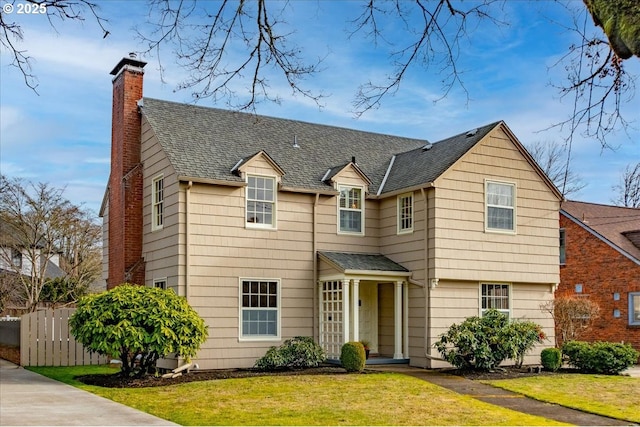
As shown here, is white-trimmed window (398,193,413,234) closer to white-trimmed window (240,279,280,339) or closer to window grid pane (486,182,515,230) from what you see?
window grid pane (486,182,515,230)

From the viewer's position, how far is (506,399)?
50.6ft

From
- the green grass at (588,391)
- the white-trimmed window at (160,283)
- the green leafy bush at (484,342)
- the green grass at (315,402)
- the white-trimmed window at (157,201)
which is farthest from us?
the white-trimmed window at (157,201)

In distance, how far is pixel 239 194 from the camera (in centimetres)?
2059

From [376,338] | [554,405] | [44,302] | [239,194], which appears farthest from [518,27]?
[44,302]

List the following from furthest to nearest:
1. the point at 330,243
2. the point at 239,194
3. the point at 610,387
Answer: the point at 330,243
the point at 239,194
the point at 610,387

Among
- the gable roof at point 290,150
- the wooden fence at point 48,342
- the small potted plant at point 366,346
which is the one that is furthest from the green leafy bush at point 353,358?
the wooden fence at point 48,342

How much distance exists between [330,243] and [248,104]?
594 inches

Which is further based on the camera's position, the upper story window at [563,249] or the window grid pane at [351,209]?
the upper story window at [563,249]

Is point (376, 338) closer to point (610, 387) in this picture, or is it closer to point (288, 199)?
point (288, 199)

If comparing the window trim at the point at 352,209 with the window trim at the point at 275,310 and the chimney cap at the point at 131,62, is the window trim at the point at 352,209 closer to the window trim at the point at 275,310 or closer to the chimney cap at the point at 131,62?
the window trim at the point at 275,310

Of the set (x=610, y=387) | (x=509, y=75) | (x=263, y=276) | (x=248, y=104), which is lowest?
(x=610, y=387)

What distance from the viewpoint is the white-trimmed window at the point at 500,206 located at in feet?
72.7

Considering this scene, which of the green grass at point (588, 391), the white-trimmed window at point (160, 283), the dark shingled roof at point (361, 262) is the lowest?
the green grass at point (588, 391)

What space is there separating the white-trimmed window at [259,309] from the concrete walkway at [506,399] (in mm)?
3130
